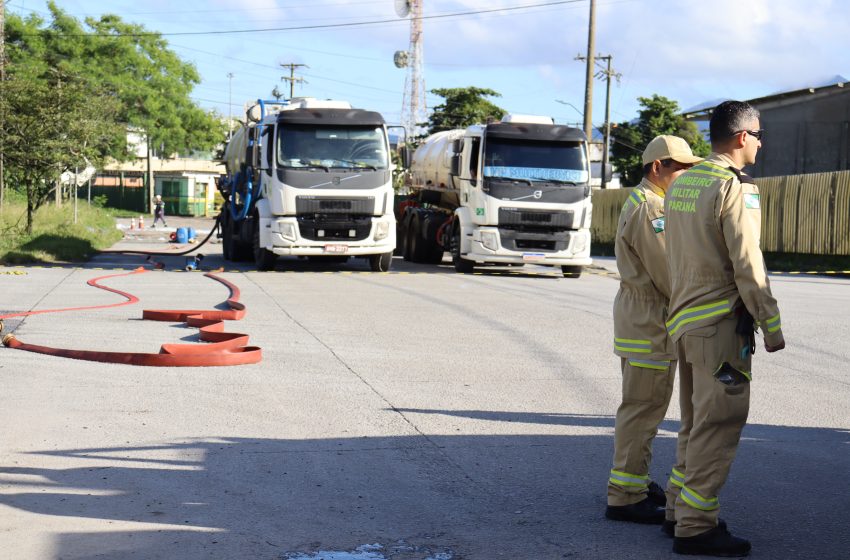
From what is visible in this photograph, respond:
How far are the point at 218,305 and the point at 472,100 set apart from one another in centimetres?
5993

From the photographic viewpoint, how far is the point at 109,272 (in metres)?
21.8

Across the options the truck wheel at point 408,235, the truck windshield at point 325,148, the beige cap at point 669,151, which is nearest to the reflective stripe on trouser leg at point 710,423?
the beige cap at point 669,151

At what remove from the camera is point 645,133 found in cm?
6944

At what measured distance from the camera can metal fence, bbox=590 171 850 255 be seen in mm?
27969

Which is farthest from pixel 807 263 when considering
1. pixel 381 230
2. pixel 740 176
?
pixel 740 176

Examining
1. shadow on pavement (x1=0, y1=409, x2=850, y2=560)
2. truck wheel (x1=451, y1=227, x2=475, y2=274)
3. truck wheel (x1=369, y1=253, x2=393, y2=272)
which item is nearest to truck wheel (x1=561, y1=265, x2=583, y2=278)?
truck wheel (x1=451, y1=227, x2=475, y2=274)

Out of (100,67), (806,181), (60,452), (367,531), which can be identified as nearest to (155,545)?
(367,531)

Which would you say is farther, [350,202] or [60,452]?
[350,202]

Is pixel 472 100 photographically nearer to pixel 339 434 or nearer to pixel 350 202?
pixel 350 202

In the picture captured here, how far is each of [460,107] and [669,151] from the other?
69353mm

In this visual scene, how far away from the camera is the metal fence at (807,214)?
91.8 ft

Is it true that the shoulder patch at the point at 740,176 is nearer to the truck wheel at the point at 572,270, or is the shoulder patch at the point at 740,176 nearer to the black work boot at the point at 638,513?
the black work boot at the point at 638,513

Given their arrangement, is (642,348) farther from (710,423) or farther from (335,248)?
(335,248)

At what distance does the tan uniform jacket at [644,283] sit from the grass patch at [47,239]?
2045 centimetres
